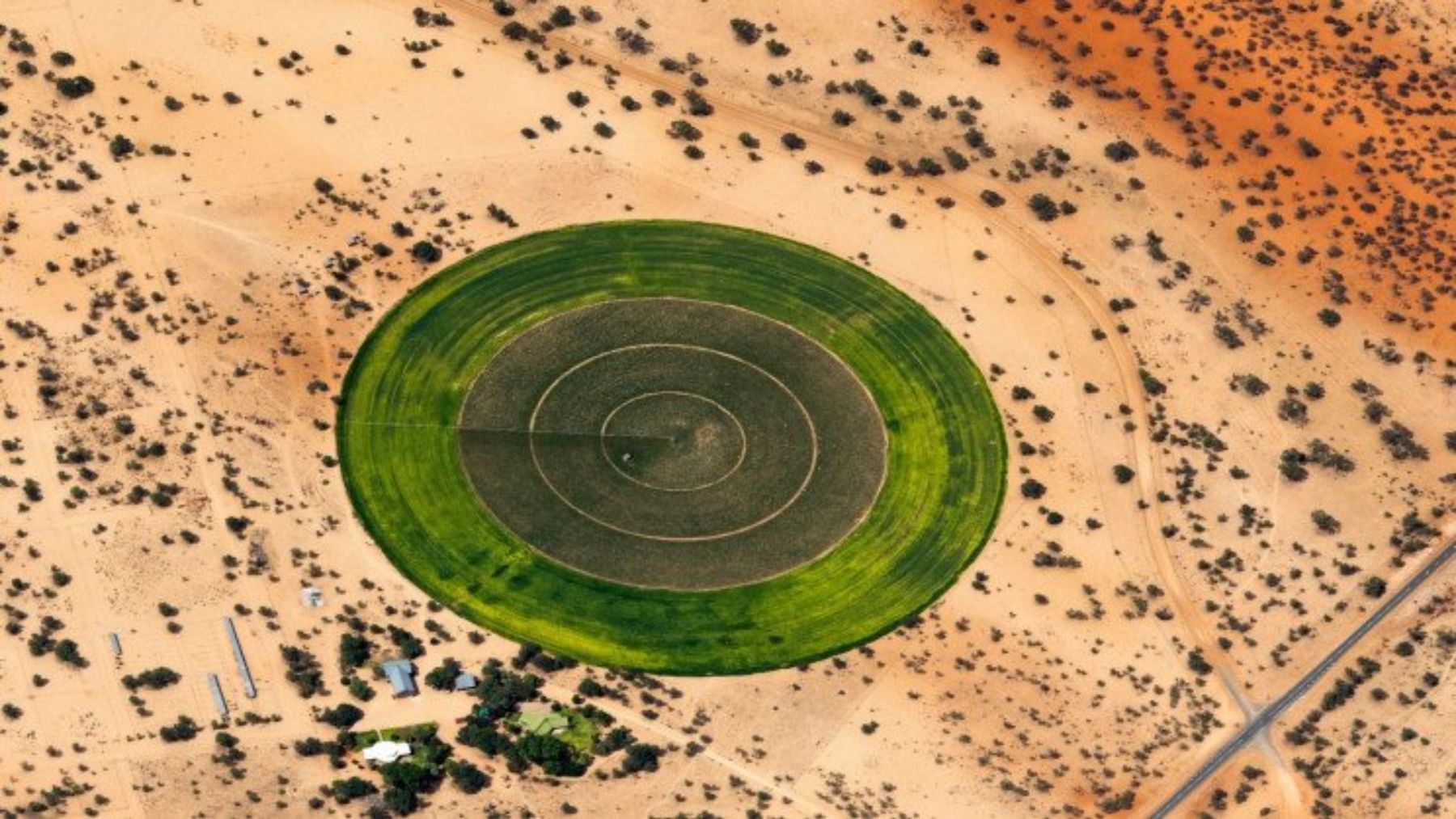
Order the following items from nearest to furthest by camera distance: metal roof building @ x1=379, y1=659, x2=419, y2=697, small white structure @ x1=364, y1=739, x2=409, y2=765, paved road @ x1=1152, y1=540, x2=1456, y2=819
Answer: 1. small white structure @ x1=364, y1=739, x2=409, y2=765
2. metal roof building @ x1=379, y1=659, x2=419, y2=697
3. paved road @ x1=1152, y1=540, x2=1456, y2=819

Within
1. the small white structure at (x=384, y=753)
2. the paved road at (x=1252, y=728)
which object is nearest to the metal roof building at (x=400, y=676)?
the small white structure at (x=384, y=753)

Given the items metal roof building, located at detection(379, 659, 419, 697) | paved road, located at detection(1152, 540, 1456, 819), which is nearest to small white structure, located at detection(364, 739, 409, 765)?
metal roof building, located at detection(379, 659, 419, 697)

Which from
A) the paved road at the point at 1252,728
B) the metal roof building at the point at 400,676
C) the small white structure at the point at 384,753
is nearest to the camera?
the small white structure at the point at 384,753

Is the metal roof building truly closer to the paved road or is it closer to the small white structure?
the small white structure

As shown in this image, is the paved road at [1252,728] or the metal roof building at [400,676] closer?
the metal roof building at [400,676]

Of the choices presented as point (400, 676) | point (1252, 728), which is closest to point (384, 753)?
point (400, 676)

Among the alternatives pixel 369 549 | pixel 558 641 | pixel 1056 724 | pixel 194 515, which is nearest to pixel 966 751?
pixel 1056 724

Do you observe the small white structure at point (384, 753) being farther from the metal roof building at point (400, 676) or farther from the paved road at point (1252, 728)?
the paved road at point (1252, 728)

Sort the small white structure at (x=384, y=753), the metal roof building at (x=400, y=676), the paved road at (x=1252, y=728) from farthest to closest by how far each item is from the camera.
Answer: the paved road at (x=1252, y=728) → the metal roof building at (x=400, y=676) → the small white structure at (x=384, y=753)
